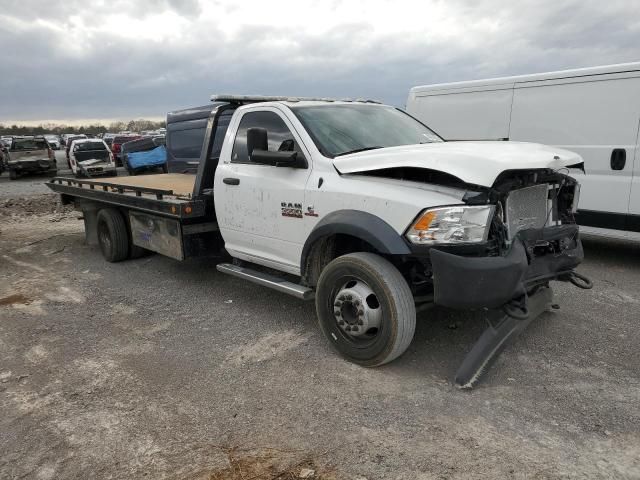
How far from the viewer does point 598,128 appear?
6.34 meters

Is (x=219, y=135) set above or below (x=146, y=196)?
above

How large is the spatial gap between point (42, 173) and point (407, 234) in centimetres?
2483

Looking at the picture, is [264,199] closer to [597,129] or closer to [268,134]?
[268,134]

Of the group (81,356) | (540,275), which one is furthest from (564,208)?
(81,356)

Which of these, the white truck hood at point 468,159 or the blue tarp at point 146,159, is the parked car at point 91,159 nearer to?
the blue tarp at point 146,159

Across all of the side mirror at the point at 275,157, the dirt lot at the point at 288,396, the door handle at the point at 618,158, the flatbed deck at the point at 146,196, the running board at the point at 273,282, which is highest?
the side mirror at the point at 275,157

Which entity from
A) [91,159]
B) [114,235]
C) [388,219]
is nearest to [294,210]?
[388,219]

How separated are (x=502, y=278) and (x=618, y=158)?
162 inches

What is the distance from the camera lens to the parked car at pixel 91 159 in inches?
844

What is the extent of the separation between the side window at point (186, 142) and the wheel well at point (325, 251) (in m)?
5.58

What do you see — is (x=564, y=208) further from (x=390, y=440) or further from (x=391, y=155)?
(x=390, y=440)

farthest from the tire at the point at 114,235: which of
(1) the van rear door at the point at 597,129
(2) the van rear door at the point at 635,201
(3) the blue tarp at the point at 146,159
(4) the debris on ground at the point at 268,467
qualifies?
(3) the blue tarp at the point at 146,159

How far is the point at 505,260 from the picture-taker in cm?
320

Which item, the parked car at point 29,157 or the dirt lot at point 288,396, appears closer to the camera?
the dirt lot at point 288,396
